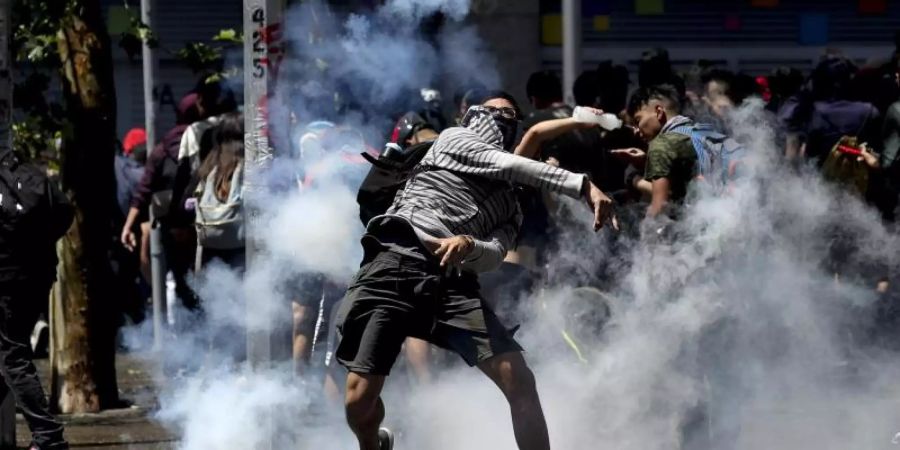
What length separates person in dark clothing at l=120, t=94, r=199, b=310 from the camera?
10070mm

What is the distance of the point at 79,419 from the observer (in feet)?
30.9

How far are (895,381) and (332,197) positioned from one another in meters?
3.29

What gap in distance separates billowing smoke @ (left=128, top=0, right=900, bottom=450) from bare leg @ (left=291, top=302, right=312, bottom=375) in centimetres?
27

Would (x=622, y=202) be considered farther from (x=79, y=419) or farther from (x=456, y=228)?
(x=79, y=419)

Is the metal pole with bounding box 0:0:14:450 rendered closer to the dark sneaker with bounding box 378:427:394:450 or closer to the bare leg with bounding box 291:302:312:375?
the bare leg with bounding box 291:302:312:375

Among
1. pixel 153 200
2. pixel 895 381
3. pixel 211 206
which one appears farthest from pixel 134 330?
pixel 895 381

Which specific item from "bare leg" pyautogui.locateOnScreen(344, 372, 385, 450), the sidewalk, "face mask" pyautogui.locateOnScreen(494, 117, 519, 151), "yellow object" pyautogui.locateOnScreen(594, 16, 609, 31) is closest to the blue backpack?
"face mask" pyautogui.locateOnScreen(494, 117, 519, 151)

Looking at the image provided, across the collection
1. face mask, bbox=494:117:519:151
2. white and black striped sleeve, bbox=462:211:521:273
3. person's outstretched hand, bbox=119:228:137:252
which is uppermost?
face mask, bbox=494:117:519:151

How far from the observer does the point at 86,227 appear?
953cm

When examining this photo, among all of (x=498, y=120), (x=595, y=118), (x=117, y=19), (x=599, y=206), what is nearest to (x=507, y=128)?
(x=498, y=120)

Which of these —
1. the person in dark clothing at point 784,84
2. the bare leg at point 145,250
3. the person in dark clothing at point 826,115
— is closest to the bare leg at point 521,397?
the person in dark clothing at point 826,115

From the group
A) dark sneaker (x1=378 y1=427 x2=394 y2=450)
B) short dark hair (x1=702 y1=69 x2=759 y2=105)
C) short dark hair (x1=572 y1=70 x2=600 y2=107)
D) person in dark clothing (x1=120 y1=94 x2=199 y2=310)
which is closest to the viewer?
dark sneaker (x1=378 y1=427 x2=394 y2=450)

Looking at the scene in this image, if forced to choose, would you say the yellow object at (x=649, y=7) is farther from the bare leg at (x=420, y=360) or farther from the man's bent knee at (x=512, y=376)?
the man's bent knee at (x=512, y=376)

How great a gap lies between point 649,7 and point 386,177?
Answer: 362 inches
